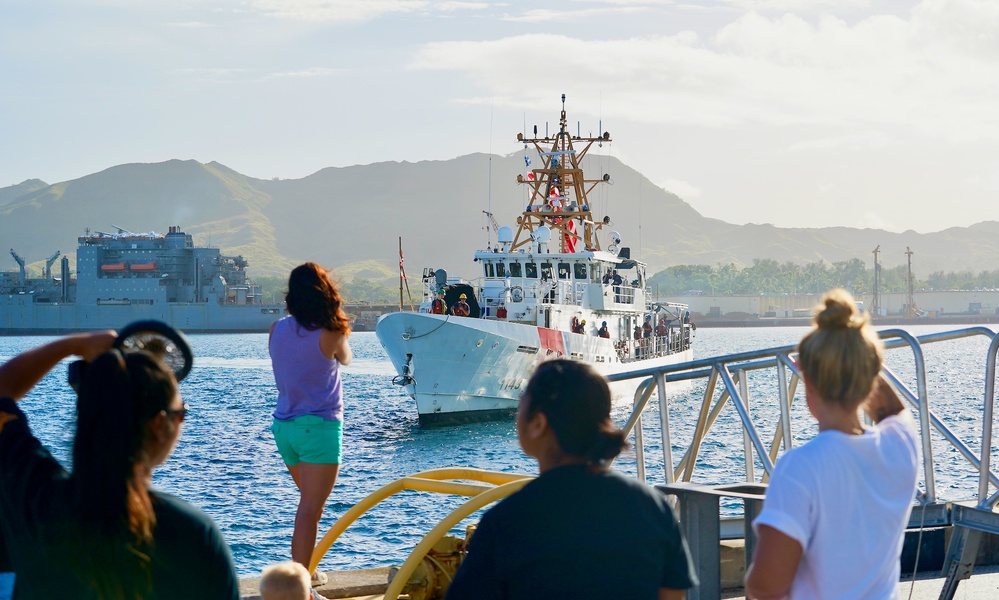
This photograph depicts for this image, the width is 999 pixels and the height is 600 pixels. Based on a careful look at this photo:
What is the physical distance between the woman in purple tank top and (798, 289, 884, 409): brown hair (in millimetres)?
2824

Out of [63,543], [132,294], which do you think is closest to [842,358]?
[63,543]

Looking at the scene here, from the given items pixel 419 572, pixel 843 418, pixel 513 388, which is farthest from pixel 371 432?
pixel 843 418

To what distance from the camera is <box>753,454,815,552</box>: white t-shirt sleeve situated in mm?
2619

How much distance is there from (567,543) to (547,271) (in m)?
32.5

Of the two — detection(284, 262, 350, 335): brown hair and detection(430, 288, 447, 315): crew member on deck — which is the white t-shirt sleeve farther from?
detection(430, 288, 447, 315): crew member on deck

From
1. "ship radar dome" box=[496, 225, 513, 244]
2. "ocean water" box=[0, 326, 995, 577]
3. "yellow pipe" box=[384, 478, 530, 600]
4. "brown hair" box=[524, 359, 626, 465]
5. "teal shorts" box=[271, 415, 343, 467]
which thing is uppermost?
"ship radar dome" box=[496, 225, 513, 244]

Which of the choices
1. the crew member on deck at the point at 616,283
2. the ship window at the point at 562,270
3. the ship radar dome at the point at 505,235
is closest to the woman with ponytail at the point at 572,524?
the ship radar dome at the point at 505,235

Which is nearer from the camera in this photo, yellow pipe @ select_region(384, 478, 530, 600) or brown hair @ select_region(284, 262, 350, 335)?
yellow pipe @ select_region(384, 478, 530, 600)

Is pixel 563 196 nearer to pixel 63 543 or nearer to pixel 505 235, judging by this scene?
pixel 505 235

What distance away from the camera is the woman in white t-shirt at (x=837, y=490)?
8.66ft

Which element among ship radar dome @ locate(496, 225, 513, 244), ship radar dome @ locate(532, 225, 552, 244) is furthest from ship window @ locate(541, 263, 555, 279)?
ship radar dome @ locate(496, 225, 513, 244)

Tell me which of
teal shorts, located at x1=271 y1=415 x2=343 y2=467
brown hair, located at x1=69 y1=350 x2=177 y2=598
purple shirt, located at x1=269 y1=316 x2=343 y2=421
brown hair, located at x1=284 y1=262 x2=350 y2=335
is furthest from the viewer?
teal shorts, located at x1=271 y1=415 x2=343 y2=467

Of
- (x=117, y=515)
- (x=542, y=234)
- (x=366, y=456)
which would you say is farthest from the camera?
(x=542, y=234)

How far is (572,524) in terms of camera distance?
8.21ft
